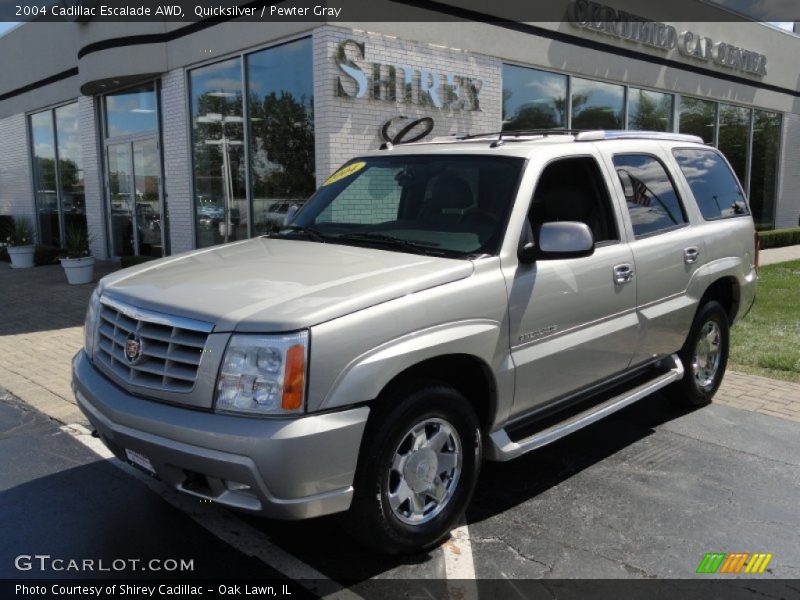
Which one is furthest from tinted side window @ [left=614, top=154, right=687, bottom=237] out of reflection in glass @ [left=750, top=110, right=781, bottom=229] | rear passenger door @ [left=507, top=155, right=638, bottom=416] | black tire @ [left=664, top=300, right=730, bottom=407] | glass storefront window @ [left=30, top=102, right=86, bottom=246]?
reflection in glass @ [left=750, top=110, right=781, bottom=229]

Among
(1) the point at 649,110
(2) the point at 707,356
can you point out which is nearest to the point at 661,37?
(1) the point at 649,110

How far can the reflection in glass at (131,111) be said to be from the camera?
44.5ft

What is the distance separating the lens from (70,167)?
55.6ft

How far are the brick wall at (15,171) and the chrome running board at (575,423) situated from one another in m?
17.7

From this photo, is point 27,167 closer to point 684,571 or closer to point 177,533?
point 177,533

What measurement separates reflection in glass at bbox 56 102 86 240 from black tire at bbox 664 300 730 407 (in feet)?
48.1

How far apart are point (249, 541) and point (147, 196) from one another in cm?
1175

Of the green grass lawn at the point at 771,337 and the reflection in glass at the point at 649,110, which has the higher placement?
the reflection in glass at the point at 649,110

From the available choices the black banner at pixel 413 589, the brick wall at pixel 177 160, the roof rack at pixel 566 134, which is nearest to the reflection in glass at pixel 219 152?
the brick wall at pixel 177 160

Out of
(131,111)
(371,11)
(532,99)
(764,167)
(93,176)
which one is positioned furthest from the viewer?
(764,167)

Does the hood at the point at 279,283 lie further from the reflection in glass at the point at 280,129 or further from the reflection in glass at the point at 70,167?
the reflection in glass at the point at 70,167

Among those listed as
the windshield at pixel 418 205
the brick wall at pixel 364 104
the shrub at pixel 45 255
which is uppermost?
the brick wall at pixel 364 104

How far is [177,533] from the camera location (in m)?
3.58

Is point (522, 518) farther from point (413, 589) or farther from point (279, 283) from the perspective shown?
point (279, 283)
